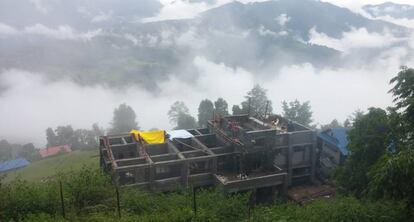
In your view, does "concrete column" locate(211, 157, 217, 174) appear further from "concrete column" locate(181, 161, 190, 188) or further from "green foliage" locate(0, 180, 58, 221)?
"green foliage" locate(0, 180, 58, 221)

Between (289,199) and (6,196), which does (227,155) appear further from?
(6,196)

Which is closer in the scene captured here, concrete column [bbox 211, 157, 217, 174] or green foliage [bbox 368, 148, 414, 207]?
green foliage [bbox 368, 148, 414, 207]

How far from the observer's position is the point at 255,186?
31.5 metres

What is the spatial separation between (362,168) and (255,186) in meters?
9.08

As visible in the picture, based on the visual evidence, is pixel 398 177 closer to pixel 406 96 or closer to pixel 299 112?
pixel 406 96

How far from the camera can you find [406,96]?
60.7 ft

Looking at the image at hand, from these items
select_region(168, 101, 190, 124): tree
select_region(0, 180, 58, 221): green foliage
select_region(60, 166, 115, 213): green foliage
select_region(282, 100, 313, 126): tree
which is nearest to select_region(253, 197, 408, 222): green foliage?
select_region(60, 166, 115, 213): green foliage

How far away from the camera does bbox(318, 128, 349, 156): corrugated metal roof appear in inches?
1513

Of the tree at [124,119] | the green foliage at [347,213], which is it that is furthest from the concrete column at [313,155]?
the tree at [124,119]

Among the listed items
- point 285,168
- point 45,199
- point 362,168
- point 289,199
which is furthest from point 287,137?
point 45,199

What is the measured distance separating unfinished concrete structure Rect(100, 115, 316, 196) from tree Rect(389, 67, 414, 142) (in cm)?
1483

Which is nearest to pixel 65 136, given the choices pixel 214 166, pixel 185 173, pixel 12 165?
pixel 12 165

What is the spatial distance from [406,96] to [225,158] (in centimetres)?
1850

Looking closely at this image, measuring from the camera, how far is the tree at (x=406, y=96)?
17.6m
